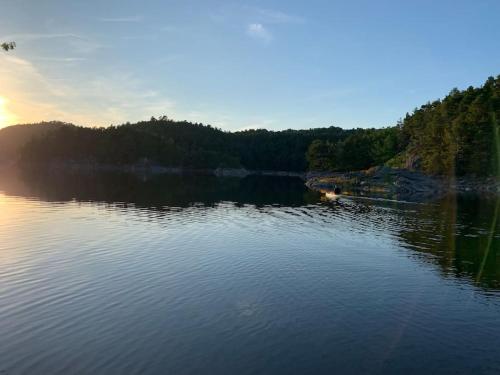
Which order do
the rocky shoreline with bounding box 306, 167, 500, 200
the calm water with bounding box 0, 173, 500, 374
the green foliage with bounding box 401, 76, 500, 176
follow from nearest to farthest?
the calm water with bounding box 0, 173, 500, 374 → the rocky shoreline with bounding box 306, 167, 500, 200 → the green foliage with bounding box 401, 76, 500, 176

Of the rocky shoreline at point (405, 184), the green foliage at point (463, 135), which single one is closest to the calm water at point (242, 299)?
the rocky shoreline at point (405, 184)

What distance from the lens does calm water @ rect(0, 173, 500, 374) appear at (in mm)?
19562

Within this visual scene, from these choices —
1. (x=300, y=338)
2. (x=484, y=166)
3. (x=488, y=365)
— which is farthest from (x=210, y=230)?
(x=484, y=166)

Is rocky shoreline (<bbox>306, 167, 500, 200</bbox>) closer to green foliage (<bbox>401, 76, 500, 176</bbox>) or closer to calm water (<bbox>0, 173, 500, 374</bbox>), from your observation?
green foliage (<bbox>401, 76, 500, 176</bbox>)

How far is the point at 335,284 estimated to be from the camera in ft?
106

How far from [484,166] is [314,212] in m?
94.2

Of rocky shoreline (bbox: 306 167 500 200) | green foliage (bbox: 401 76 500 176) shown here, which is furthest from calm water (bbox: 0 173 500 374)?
green foliage (bbox: 401 76 500 176)

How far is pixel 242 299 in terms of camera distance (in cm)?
2794

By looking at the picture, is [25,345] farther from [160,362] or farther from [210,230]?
[210,230]

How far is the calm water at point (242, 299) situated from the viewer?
1956 centimetres

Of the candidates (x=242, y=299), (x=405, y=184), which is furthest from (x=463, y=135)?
(x=242, y=299)

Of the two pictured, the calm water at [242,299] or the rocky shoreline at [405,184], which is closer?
the calm water at [242,299]

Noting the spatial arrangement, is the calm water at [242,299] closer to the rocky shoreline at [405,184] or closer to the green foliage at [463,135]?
the rocky shoreline at [405,184]

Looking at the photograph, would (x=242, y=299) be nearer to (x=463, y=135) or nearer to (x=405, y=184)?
(x=405, y=184)
